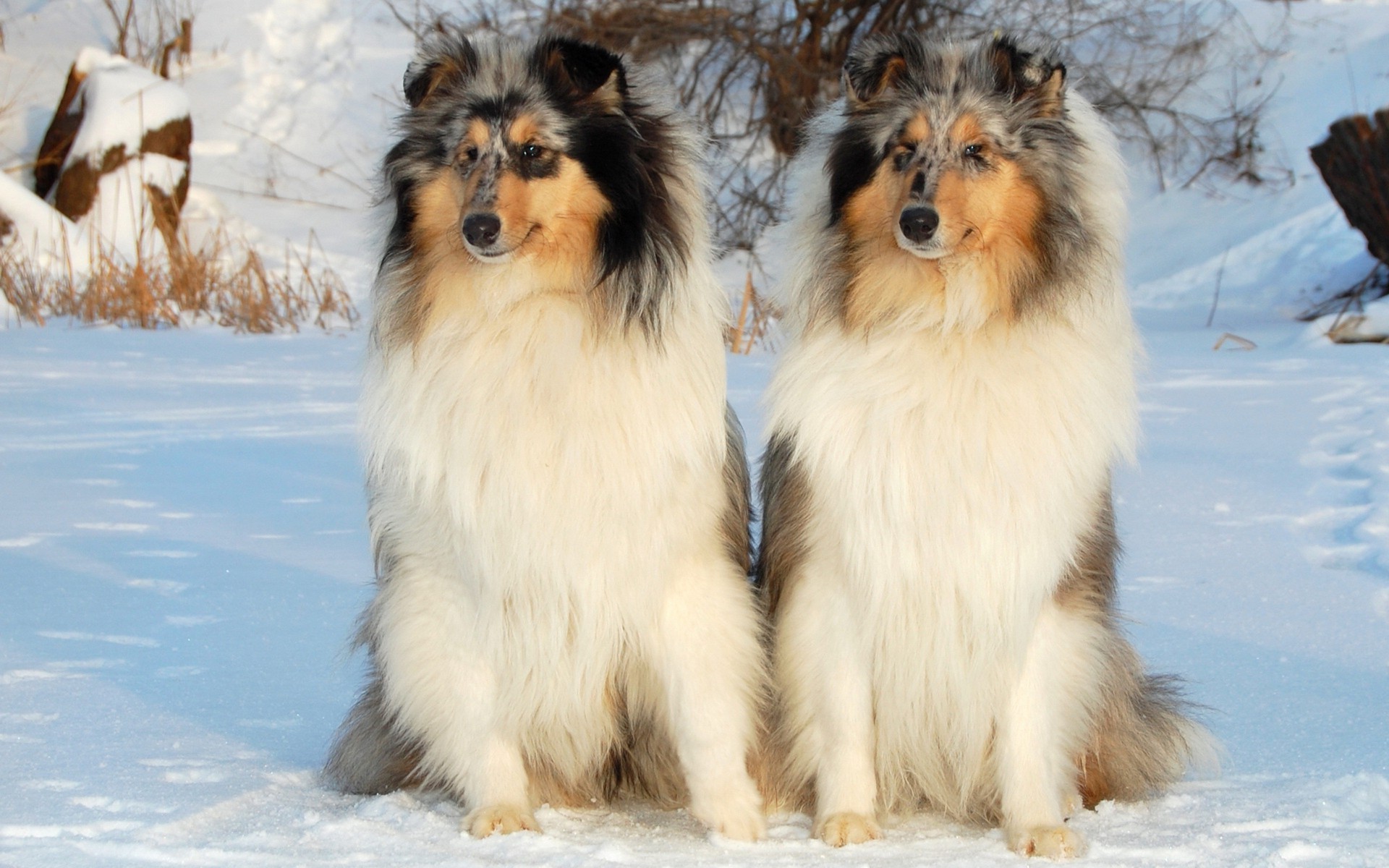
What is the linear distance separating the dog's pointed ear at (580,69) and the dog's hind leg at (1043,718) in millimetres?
1414

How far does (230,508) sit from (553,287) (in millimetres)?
3236

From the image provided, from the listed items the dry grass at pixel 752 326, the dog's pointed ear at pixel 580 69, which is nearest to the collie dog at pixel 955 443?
the dog's pointed ear at pixel 580 69

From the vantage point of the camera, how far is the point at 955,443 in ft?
9.23

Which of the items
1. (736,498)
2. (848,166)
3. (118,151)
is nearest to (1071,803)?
(736,498)

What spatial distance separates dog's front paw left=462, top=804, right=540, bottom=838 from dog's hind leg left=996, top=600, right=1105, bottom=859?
3.19 feet

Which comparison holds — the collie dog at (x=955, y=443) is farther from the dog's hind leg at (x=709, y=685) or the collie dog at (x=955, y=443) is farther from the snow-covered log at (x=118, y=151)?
the snow-covered log at (x=118, y=151)

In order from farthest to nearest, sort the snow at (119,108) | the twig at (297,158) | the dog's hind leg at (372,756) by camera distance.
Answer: the twig at (297,158), the snow at (119,108), the dog's hind leg at (372,756)

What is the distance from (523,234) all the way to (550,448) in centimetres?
44

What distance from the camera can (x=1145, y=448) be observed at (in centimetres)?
634

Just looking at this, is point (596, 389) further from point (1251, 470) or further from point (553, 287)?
point (1251, 470)

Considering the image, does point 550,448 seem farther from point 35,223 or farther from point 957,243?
point 35,223

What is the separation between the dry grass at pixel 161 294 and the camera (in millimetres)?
9500

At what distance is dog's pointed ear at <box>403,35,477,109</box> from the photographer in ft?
10.1

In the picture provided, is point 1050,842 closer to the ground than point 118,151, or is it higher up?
closer to the ground
